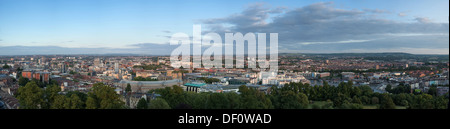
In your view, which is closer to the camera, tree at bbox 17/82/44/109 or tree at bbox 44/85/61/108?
tree at bbox 17/82/44/109

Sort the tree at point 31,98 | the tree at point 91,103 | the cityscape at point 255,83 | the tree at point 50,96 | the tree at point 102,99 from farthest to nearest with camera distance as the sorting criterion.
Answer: the cityscape at point 255,83 → the tree at point 50,96 → the tree at point 31,98 → the tree at point 91,103 → the tree at point 102,99

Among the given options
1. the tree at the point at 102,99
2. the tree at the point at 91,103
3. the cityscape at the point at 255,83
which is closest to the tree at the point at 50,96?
the cityscape at the point at 255,83

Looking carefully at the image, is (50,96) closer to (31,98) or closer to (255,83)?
(31,98)

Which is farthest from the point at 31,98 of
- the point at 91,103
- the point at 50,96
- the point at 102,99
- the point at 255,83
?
the point at 255,83

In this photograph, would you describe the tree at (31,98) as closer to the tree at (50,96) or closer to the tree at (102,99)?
the tree at (50,96)

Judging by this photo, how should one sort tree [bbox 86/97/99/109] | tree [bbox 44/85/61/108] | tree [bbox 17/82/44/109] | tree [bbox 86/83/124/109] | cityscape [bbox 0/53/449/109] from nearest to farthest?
tree [bbox 86/83/124/109] → tree [bbox 86/97/99/109] → tree [bbox 17/82/44/109] → tree [bbox 44/85/61/108] → cityscape [bbox 0/53/449/109]

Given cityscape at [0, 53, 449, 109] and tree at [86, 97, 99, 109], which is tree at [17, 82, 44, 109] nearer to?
cityscape at [0, 53, 449, 109]

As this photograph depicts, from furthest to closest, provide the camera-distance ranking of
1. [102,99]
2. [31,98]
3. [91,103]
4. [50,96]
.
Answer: [50,96]
[31,98]
[102,99]
[91,103]

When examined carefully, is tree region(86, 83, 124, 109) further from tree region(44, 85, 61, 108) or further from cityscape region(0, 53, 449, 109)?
tree region(44, 85, 61, 108)

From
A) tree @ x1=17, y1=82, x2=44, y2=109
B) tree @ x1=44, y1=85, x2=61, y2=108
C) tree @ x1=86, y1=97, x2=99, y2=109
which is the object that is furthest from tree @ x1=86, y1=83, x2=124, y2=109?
tree @ x1=17, y1=82, x2=44, y2=109

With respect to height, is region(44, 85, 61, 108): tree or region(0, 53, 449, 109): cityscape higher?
region(44, 85, 61, 108): tree

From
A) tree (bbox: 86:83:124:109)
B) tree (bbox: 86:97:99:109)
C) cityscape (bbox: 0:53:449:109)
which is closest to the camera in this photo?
tree (bbox: 86:83:124:109)
